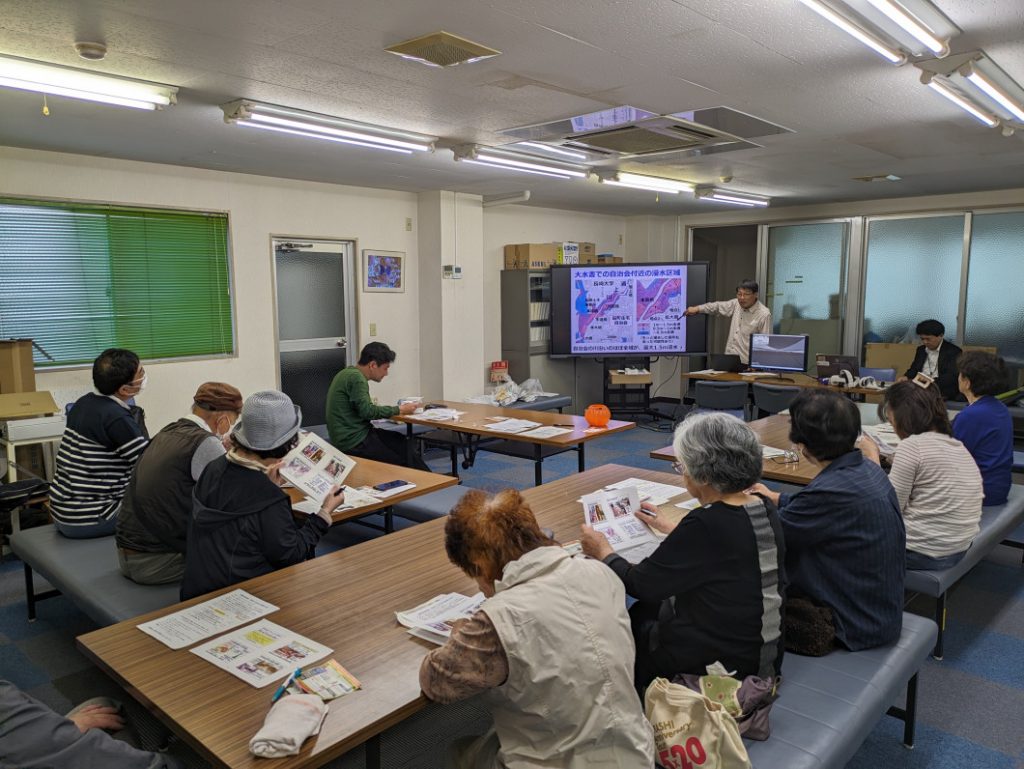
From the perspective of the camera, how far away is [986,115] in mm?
4078

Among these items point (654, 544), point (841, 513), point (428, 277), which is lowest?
point (654, 544)

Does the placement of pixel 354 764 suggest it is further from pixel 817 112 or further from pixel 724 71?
pixel 817 112

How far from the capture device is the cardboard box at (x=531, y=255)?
8.43 m

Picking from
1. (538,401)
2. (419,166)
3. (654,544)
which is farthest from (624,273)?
(654,544)

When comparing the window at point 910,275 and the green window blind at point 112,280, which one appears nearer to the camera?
the green window blind at point 112,280

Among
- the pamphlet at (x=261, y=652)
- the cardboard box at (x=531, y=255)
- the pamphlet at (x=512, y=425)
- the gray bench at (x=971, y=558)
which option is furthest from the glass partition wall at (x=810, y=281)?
the pamphlet at (x=261, y=652)

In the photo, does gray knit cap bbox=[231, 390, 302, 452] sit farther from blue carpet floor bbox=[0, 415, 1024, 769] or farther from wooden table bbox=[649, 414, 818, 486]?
wooden table bbox=[649, 414, 818, 486]

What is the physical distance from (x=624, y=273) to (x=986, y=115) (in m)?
4.77

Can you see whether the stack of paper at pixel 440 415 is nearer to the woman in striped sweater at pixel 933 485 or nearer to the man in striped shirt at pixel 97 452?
the man in striped shirt at pixel 97 452

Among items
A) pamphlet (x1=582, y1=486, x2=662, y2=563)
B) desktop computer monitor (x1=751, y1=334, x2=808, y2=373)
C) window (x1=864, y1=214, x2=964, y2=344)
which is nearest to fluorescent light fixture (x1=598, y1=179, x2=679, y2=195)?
desktop computer monitor (x1=751, y1=334, x2=808, y2=373)

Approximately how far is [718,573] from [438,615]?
799 mm

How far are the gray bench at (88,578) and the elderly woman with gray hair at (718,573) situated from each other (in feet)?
6.21

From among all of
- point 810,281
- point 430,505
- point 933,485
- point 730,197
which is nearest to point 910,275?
point 810,281

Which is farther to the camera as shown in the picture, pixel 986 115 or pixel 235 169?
pixel 235 169
